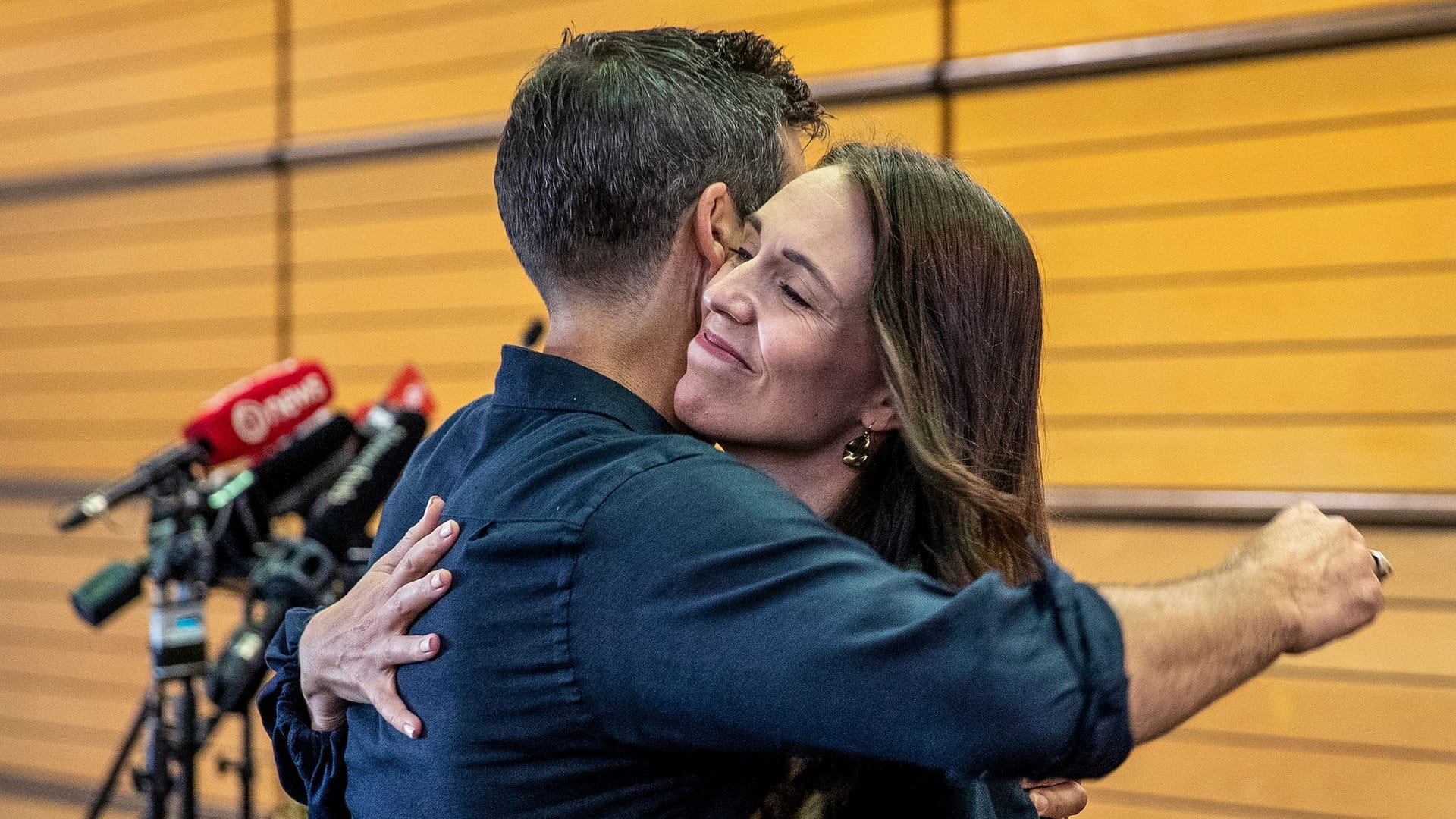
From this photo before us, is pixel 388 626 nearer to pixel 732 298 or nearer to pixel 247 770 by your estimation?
pixel 732 298

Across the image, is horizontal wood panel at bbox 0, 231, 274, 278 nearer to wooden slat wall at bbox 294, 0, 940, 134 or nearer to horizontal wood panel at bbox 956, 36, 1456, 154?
wooden slat wall at bbox 294, 0, 940, 134

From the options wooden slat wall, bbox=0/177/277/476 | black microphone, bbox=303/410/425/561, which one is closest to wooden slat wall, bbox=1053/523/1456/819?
black microphone, bbox=303/410/425/561

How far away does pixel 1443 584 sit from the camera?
10.0 feet

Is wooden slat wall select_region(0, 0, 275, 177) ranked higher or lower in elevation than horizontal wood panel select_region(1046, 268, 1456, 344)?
Answer: higher

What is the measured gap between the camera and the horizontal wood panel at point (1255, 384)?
3072 mm

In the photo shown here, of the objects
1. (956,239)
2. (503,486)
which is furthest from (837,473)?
(503,486)

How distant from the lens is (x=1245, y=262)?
127 inches

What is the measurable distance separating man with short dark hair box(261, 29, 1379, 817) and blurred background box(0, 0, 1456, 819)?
5.18ft

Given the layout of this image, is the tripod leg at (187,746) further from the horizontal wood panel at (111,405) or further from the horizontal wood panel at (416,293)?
the horizontal wood panel at (111,405)

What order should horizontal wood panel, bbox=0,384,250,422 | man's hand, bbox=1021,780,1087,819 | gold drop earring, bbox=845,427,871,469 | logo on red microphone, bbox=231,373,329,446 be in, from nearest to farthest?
gold drop earring, bbox=845,427,871,469, man's hand, bbox=1021,780,1087,819, logo on red microphone, bbox=231,373,329,446, horizontal wood panel, bbox=0,384,250,422

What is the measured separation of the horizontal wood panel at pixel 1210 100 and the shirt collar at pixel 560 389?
238cm

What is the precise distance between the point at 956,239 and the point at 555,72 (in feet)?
1.61

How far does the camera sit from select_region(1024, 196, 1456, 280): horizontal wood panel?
9.99 feet

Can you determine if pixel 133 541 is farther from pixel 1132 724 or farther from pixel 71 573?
pixel 1132 724
